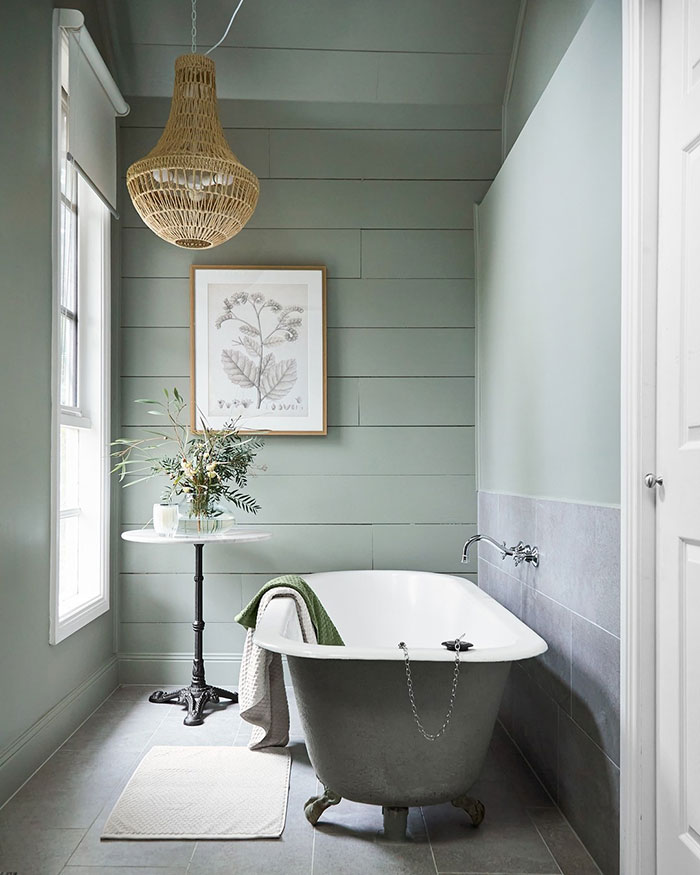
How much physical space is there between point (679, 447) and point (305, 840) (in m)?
1.52

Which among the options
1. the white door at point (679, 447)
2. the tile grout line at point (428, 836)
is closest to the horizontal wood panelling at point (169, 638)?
the tile grout line at point (428, 836)

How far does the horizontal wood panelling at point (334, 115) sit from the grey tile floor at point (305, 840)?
9.58ft

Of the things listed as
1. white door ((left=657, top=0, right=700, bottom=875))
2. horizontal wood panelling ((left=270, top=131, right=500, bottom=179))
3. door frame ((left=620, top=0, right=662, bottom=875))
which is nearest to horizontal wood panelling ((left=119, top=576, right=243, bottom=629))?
horizontal wood panelling ((left=270, top=131, right=500, bottom=179))

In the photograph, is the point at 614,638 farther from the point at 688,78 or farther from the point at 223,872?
the point at 688,78

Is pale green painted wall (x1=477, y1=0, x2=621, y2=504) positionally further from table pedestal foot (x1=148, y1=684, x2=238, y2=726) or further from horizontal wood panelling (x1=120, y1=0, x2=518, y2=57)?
table pedestal foot (x1=148, y1=684, x2=238, y2=726)

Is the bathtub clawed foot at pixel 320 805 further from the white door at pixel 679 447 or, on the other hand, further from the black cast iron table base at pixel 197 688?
the black cast iron table base at pixel 197 688

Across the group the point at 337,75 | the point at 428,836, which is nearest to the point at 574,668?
the point at 428,836

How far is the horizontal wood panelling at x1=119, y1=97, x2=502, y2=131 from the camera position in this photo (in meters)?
3.97

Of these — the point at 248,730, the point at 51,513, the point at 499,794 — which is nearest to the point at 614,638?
the point at 499,794

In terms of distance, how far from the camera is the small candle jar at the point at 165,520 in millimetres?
3486

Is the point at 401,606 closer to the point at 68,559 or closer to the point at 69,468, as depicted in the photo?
the point at 68,559

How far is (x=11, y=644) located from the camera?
104 inches

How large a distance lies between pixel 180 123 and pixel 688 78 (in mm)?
1951

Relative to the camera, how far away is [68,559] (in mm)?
3586
